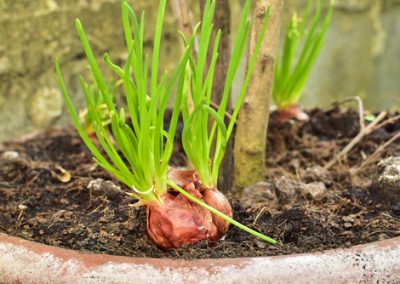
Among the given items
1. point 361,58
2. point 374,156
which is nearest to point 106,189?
point 374,156

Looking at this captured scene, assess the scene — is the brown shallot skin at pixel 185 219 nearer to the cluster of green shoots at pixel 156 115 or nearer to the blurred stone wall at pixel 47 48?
the cluster of green shoots at pixel 156 115

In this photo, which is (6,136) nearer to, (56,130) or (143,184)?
(56,130)

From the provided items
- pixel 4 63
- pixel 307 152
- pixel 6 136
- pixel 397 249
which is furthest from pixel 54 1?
pixel 397 249

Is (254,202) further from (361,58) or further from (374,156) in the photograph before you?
(361,58)

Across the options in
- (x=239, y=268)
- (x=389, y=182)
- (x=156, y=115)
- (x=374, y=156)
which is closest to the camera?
(x=239, y=268)

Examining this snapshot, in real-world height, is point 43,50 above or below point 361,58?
above

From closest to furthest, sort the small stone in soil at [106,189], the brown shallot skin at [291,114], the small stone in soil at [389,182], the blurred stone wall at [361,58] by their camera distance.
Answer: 1. the small stone in soil at [389,182]
2. the small stone in soil at [106,189]
3. the brown shallot skin at [291,114]
4. the blurred stone wall at [361,58]

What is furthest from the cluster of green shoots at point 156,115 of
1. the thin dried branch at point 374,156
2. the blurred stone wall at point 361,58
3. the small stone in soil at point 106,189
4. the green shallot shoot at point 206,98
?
the blurred stone wall at point 361,58
